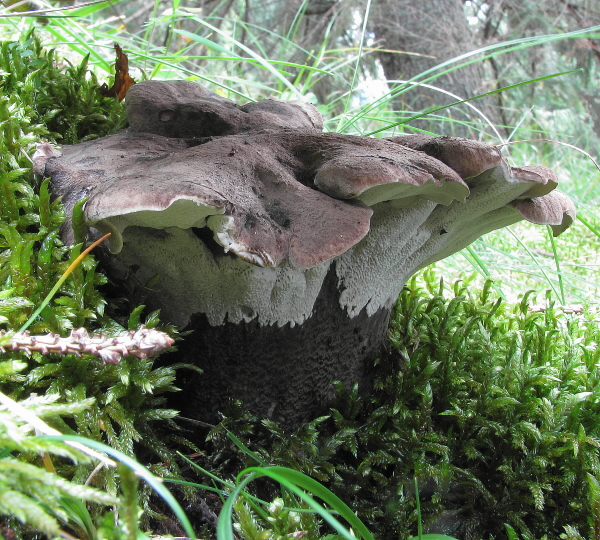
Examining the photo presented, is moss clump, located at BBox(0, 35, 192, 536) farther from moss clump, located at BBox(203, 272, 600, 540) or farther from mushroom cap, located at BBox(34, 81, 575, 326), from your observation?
moss clump, located at BBox(203, 272, 600, 540)

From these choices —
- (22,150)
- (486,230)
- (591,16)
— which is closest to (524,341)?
(486,230)

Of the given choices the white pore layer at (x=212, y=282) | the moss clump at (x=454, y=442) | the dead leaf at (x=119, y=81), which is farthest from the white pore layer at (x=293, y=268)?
the dead leaf at (x=119, y=81)

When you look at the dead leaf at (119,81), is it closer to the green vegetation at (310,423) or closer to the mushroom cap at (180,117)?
the green vegetation at (310,423)

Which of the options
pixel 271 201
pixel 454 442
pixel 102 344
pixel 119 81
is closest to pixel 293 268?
pixel 271 201

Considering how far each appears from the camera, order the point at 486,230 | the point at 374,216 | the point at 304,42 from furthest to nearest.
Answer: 1. the point at 304,42
2. the point at 486,230
3. the point at 374,216

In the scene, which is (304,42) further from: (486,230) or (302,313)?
(302,313)

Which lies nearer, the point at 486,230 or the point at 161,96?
the point at 161,96

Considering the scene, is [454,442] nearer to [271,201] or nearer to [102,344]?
[271,201]
